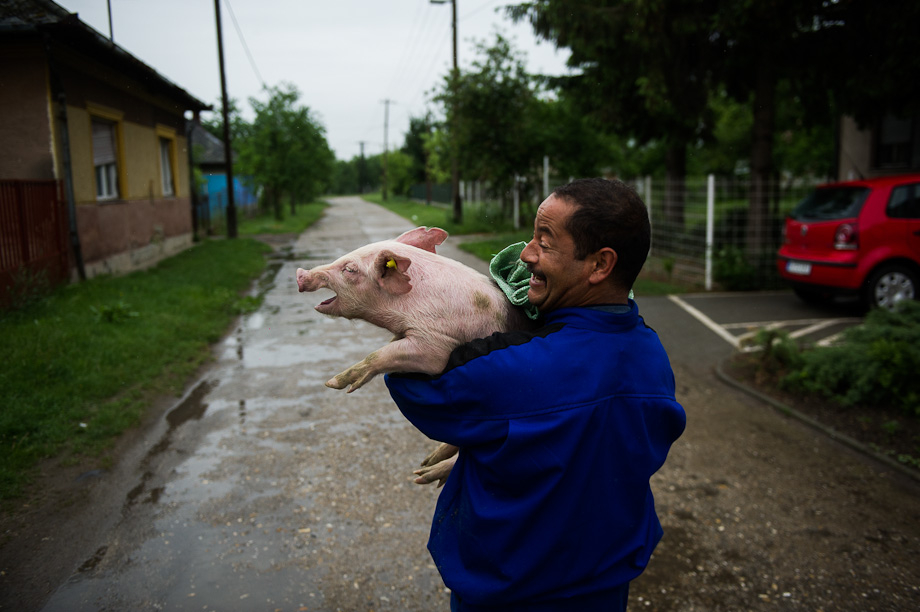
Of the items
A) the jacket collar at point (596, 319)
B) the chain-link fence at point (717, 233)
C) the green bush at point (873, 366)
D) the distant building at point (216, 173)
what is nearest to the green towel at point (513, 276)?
the jacket collar at point (596, 319)

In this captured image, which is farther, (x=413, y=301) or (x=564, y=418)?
(x=413, y=301)

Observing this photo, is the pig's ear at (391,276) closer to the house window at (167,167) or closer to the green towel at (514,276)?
the green towel at (514,276)

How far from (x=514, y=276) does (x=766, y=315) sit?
9401 millimetres

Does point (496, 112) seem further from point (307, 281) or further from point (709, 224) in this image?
point (307, 281)

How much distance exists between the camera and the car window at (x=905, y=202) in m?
8.71

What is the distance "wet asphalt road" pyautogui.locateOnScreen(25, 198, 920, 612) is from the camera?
3551 mm

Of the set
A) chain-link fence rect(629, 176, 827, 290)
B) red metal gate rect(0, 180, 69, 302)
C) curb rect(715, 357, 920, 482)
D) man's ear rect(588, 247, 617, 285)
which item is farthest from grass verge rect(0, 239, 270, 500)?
chain-link fence rect(629, 176, 827, 290)

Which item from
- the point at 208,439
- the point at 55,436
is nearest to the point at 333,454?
the point at 208,439

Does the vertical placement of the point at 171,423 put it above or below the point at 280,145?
below

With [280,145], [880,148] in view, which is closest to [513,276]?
[880,148]

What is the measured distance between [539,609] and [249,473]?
3839 millimetres

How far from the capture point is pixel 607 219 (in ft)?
4.79

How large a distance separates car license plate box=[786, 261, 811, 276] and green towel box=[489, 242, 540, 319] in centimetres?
922

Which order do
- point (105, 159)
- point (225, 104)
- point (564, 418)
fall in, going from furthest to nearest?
point (225, 104), point (105, 159), point (564, 418)
